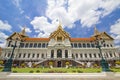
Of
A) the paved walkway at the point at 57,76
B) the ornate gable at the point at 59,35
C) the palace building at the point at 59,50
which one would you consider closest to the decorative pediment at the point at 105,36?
the palace building at the point at 59,50

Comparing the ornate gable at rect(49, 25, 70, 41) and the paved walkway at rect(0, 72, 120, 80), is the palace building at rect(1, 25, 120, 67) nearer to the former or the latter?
the ornate gable at rect(49, 25, 70, 41)

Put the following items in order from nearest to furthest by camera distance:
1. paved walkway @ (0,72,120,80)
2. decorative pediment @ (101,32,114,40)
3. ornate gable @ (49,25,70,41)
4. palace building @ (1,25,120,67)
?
paved walkway @ (0,72,120,80) < palace building @ (1,25,120,67) < ornate gable @ (49,25,70,41) < decorative pediment @ (101,32,114,40)

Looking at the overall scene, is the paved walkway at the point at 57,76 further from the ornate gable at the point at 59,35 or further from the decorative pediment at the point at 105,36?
the decorative pediment at the point at 105,36

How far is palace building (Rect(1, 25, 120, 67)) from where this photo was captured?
4644 centimetres

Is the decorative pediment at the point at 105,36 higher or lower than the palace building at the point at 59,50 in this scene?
higher

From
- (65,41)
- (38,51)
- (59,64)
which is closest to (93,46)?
(65,41)

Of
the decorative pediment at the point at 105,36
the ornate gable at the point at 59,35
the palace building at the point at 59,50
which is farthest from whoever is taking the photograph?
the decorative pediment at the point at 105,36

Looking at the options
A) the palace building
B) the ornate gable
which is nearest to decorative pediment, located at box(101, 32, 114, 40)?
the palace building

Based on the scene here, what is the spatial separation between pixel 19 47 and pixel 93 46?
113 feet

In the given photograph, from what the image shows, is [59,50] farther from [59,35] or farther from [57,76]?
[57,76]

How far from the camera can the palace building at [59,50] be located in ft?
152

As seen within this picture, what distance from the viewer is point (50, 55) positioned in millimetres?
45906

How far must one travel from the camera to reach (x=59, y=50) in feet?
153

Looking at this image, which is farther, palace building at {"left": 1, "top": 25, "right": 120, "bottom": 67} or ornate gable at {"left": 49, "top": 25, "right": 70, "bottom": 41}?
ornate gable at {"left": 49, "top": 25, "right": 70, "bottom": 41}
